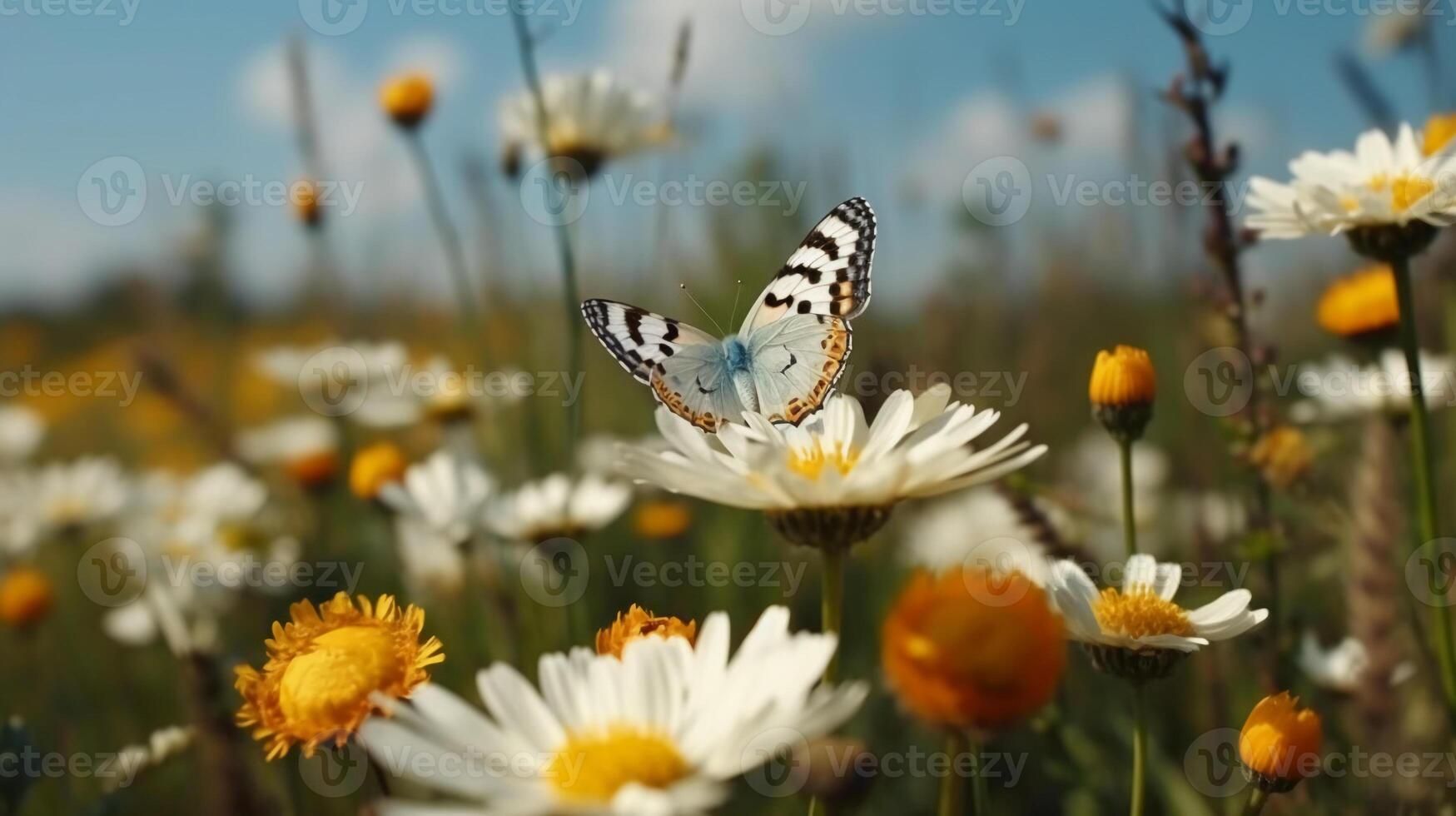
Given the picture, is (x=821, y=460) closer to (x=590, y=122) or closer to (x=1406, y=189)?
(x=1406, y=189)

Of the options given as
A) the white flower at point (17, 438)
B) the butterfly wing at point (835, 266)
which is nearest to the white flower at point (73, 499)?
the white flower at point (17, 438)

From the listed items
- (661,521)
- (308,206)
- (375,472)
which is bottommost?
(661,521)

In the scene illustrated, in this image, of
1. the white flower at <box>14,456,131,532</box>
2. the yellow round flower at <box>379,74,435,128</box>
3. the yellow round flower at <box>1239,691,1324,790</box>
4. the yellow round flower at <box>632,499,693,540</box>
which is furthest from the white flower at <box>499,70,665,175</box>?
the yellow round flower at <box>1239,691,1324,790</box>

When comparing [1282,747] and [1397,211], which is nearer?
[1282,747]

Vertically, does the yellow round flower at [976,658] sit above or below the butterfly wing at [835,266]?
below

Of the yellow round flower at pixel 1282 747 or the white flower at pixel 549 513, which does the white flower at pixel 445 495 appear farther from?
the yellow round flower at pixel 1282 747

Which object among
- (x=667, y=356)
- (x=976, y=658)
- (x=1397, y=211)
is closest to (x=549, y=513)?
(x=667, y=356)

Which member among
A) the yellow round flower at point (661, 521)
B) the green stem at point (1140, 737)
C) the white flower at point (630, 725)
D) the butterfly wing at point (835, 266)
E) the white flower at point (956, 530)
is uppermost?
the butterfly wing at point (835, 266)

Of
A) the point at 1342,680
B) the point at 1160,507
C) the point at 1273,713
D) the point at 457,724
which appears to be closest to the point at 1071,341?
the point at 1160,507
